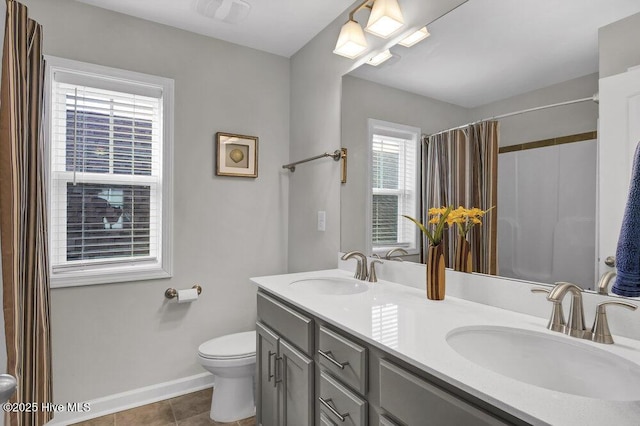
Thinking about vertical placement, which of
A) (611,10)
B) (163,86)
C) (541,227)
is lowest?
(541,227)

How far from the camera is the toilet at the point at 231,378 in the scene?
1.94m

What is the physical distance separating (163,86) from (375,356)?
2127mm

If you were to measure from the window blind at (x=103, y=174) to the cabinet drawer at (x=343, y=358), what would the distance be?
1548 millimetres

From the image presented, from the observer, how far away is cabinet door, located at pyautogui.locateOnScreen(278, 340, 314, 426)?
51.4 inches

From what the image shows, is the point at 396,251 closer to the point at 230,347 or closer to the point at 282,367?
the point at 282,367

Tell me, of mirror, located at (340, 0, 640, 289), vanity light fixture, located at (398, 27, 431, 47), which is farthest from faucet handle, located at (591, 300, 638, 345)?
vanity light fixture, located at (398, 27, 431, 47)

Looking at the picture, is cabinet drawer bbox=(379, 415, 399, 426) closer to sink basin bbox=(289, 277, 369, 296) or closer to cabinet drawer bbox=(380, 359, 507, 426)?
cabinet drawer bbox=(380, 359, 507, 426)

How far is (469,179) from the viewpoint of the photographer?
1.39 meters

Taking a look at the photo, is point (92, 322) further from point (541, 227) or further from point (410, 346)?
point (541, 227)

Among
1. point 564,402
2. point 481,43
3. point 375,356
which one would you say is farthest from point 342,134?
point 564,402

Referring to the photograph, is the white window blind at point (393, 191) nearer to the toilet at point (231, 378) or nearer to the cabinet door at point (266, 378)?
the cabinet door at point (266, 378)

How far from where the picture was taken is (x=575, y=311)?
0.98 m

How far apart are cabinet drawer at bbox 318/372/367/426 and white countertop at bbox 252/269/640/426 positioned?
0.21 metres

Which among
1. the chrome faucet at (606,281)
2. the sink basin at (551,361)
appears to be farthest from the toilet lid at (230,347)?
the chrome faucet at (606,281)
